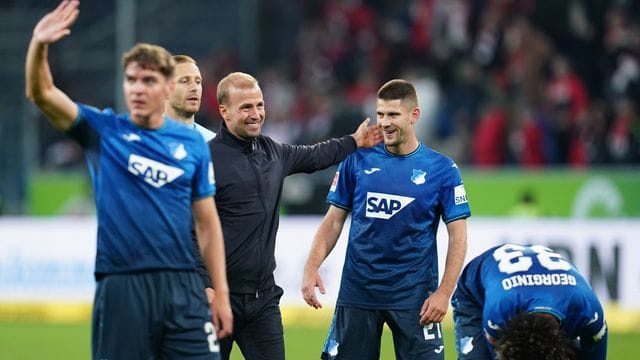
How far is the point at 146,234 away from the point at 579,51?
14.1 metres

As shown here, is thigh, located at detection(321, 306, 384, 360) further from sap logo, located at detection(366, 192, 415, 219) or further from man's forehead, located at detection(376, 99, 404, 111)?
man's forehead, located at detection(376, 99, 404, 111)

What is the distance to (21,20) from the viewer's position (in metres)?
20.4

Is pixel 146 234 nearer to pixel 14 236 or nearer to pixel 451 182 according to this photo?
pixel 451 182

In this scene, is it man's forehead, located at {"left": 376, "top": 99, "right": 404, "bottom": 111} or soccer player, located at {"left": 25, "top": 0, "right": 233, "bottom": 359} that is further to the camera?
man's forehead, located at {"left": 376, "top": 99, "right": 404, "bottom": 111}

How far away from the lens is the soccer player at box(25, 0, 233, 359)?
238 inches

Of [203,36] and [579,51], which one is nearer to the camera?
[579,51]

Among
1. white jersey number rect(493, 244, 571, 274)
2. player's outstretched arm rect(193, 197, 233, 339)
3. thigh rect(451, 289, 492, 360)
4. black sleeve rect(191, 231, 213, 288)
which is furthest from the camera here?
black sleeve rect(191, 231, 213, 288)

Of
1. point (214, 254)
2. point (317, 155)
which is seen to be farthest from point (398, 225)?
point (214, 254)

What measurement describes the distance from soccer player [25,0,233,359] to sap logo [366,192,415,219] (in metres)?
2.10

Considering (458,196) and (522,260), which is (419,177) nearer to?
(458,196)

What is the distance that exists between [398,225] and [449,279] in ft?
1.62

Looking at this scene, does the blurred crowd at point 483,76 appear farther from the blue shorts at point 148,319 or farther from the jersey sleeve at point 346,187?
the blue shorts at point 148,319

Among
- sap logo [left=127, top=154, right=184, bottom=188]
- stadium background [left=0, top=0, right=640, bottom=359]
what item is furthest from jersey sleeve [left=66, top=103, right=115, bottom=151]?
stadium background [left=0, top=0, right=640, bottom=359]

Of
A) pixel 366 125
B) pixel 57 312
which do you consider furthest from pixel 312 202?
pixel 366 125
